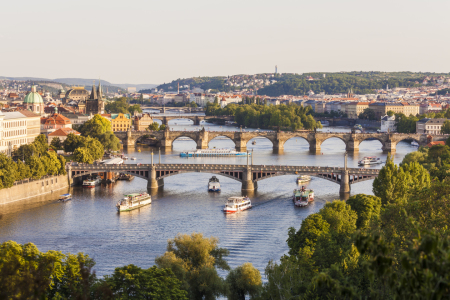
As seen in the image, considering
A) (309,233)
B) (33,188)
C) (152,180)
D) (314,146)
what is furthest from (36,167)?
(314,146)

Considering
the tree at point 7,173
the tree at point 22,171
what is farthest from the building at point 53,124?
the tree at point 7,173

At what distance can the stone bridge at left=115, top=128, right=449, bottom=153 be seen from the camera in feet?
201

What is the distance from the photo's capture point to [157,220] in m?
28.6

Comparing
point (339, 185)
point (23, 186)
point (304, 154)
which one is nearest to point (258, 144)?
point (304, 154)

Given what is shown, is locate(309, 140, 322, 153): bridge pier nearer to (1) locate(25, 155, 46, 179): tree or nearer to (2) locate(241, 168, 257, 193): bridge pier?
(2) locate(241, 168, 257, 193): bridge pier

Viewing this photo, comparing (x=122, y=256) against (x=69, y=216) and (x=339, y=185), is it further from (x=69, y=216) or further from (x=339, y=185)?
(x=339, y=185)

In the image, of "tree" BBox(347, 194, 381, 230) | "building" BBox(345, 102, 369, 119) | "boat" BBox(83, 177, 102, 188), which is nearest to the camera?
"tree" BBox(347, 194, 381, 230)

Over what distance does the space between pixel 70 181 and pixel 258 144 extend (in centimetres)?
3327

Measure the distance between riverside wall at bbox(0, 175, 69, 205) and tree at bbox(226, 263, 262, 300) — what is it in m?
17.4

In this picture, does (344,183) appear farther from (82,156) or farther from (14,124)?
(14,124)

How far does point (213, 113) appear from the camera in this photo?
107 m

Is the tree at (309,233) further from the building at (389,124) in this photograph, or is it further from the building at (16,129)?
the building at (389,124)

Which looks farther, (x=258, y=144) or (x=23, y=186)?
(x=258, y=144)

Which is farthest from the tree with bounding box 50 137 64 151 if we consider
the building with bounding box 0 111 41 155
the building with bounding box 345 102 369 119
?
the building with bounding box 345 102 369 119
